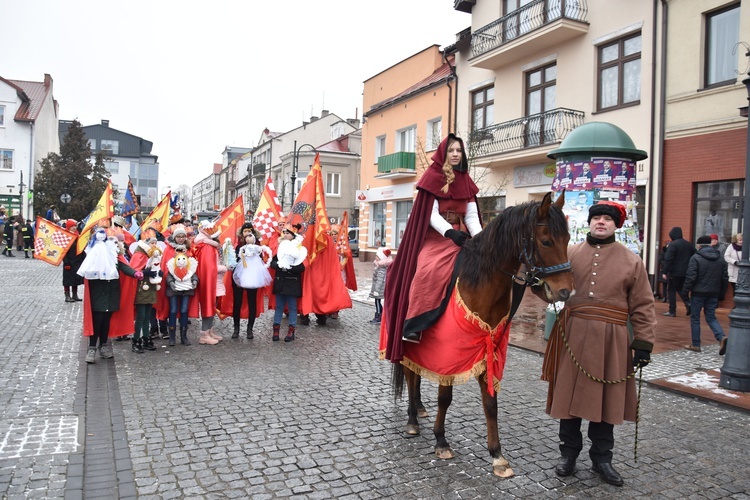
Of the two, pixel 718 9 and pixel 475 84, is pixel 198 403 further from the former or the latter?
pixel 475 84

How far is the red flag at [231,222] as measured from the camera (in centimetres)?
1035

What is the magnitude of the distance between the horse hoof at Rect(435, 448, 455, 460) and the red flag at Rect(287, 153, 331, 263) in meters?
6.59

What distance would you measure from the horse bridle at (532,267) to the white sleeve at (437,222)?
0.80m

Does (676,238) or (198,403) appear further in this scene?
(676,238)

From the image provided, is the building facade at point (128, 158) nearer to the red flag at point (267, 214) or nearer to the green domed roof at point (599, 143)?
the red flag at point (267, 214)

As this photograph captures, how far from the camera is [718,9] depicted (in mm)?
13883

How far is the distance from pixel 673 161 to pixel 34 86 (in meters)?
50.9

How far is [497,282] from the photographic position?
430 cm

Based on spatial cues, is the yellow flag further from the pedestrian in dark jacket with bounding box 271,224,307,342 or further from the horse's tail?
the horse's tail

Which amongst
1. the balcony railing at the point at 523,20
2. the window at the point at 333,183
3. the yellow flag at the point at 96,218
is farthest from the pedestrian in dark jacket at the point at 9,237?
the balcony railing at the point at 523,20

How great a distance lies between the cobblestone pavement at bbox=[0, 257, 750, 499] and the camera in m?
4.05

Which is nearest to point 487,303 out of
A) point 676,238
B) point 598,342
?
point 598,342

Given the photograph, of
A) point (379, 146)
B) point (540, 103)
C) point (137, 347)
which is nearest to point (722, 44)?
point (540, 103)

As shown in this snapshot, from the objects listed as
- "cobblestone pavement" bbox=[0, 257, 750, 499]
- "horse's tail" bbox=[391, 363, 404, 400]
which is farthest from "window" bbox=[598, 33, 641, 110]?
"horse's tail" bbox=[391, 363, 404, 400]
